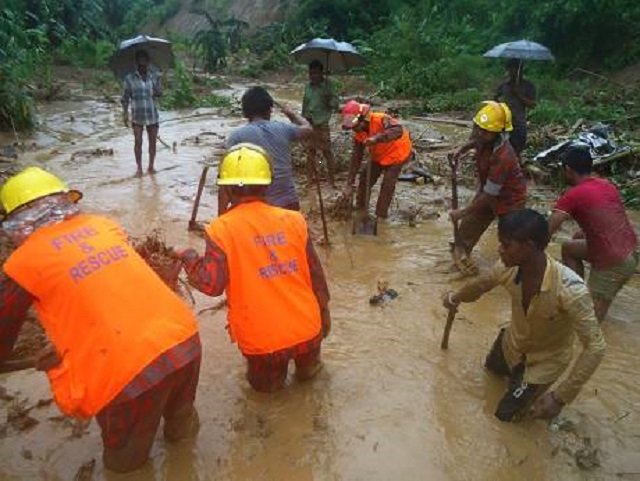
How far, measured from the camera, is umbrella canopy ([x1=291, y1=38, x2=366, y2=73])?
815 cm

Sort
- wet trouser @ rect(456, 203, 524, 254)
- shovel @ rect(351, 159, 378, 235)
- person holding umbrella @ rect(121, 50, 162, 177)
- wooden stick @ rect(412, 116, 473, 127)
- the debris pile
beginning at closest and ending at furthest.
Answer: the debris pile → wet trouser @ rect(456, 203, 524, 254) → shovel @ rect(351, 159, 378, 235) → person holding umbrella @ rect(121, 50, 162, 177) → wooden stick @ rect(412, 116, 473, 127)

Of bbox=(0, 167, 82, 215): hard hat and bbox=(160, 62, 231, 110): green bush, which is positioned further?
bbox=(160, 62, 231, 110): green bush

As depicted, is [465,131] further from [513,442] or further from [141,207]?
[513,442]

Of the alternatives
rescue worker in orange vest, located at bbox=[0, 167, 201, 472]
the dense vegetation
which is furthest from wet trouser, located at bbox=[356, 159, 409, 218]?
the dense vegetation

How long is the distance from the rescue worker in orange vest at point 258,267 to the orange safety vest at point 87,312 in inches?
22.7

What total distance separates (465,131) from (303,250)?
9320 mm

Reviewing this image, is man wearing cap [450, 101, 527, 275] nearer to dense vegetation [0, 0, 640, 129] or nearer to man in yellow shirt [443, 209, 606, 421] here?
man in yellow shirt [443, 209, 606, 421]

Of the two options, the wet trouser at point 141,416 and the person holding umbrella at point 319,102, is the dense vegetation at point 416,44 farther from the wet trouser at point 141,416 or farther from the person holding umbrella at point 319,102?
the wet trouser at point 141,416

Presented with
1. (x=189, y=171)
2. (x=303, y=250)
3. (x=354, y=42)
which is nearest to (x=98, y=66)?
(x=354, y=42)

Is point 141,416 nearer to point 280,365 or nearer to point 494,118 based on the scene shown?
point 280,365

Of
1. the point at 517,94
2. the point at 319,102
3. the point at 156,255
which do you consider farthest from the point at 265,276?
the point at 319,102

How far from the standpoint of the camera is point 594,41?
15.5m

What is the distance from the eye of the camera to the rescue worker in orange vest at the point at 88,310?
2.52 meters

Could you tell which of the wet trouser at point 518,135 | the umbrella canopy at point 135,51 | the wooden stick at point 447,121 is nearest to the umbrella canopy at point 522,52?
the wet trouser at point 518,135
